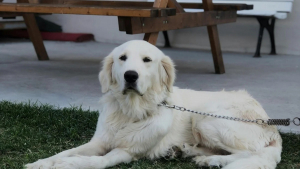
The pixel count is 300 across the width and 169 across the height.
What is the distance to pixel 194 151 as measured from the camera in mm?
3232

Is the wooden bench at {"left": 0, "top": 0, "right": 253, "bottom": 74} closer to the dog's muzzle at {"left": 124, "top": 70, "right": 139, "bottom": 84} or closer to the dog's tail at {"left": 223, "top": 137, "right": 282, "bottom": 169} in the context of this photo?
the dog's muzzle at {"left": 124, "top": 70, "right": 139, "bottom": 84}

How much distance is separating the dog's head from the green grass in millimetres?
481

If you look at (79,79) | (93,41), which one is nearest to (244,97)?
(79,79)

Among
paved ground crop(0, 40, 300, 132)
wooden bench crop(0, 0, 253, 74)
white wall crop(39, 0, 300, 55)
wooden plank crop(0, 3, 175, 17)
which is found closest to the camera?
wooden plank crop(0, 3, 175, 17)

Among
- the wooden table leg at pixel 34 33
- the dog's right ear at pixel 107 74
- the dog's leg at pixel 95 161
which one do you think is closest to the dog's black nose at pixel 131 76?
the dog's right ear at pixel 107 74

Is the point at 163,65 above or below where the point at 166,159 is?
above

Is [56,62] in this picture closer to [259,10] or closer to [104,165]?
[259,10]

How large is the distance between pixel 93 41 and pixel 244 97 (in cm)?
731

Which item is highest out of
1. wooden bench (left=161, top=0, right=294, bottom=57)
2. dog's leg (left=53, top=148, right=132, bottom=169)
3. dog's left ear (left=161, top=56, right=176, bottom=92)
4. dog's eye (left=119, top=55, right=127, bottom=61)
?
dog's eye (left=119, top=55, right=127, bottom=61)

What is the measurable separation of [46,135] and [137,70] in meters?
1.06

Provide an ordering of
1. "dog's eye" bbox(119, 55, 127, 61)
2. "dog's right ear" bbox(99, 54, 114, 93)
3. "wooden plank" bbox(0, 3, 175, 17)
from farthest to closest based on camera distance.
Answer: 1. "wooden plank" bbox(0, 3, 175, 17)
2. "dog's right ear" bbox(99, 54, 114, 93)
3. "dog's eye" bbox(119, 55, 127, 61)

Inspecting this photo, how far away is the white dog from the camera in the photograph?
9.55 feet

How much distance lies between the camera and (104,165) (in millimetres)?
2840

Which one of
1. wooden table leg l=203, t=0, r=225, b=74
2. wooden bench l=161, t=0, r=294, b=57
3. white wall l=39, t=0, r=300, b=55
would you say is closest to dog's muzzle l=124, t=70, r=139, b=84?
wooden table leg l=203, t=0, r=225, b=74
